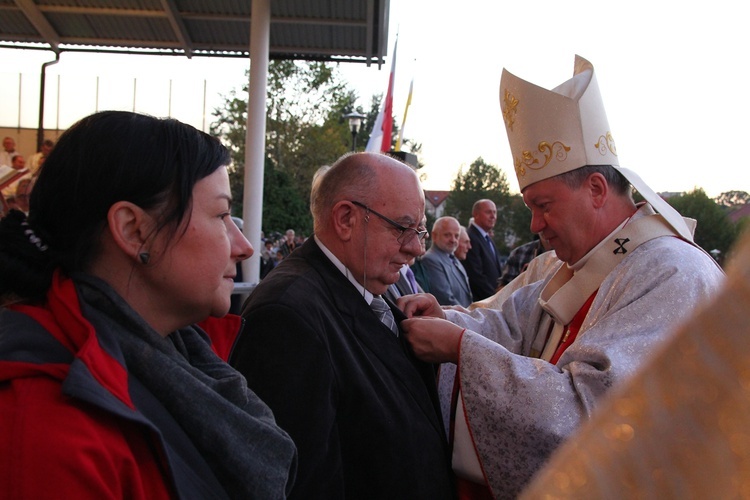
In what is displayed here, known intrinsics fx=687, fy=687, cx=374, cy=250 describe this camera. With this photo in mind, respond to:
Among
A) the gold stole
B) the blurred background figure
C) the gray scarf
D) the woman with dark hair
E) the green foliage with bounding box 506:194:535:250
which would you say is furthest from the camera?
the green foliage with bounding box 506:194:535:250

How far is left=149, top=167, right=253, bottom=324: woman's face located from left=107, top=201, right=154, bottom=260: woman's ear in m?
0.03

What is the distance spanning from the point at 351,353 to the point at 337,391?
144mm

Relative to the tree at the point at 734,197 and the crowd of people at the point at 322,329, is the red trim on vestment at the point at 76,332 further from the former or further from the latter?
the tree at the point at 734,197

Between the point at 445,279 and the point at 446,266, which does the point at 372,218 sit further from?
the point at 446,266

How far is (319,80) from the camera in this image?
3869 cm

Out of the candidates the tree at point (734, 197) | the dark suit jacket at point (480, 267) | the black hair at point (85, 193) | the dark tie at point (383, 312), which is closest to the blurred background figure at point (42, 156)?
the black hair at point (85, 193)

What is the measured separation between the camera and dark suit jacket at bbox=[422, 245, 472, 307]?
6.95 metres

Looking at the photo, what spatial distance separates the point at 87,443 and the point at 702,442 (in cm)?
96

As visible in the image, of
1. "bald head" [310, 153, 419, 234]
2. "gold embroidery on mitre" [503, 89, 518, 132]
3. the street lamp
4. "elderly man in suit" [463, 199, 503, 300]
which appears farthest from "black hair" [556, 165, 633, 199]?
the street lamp

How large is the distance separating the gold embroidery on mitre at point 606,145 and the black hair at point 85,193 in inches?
86.0

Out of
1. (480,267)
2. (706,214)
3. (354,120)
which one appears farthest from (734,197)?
(354,120)

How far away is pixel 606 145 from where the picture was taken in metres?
3.09

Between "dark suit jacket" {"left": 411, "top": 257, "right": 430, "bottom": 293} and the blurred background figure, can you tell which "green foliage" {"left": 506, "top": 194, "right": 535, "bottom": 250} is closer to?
"dark suit jacket" {"left": 411, "top": 257, "right": 430, "bottom": 293}

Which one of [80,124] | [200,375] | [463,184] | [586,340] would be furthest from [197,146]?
[463,184]
